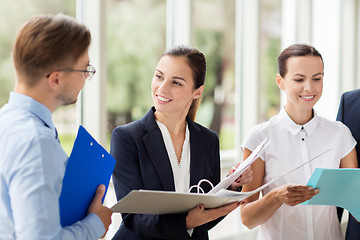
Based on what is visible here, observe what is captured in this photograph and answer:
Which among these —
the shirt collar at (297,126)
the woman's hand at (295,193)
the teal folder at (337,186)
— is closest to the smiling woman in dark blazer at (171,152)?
the woman's hand at (295,193)

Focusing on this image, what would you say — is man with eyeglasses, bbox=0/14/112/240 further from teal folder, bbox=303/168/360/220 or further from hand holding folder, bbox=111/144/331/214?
teal folder, bbox=303/168/360/220

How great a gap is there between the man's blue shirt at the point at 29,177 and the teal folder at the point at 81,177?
70 mm

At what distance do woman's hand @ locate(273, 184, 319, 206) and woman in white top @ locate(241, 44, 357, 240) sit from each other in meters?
0.18

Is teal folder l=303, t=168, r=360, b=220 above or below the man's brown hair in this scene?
below

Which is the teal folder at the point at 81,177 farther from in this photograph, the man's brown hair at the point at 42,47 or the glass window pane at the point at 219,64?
the glass window pane at the point at 219,64

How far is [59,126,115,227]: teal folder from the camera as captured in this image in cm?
126

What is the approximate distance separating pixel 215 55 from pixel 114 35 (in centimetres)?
144

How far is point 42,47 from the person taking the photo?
1.20 meters

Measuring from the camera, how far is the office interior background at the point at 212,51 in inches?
117

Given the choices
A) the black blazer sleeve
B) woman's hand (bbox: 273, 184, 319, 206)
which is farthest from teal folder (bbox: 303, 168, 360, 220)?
the black blazer sleeve

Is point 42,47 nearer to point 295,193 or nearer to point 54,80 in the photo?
point 54,80

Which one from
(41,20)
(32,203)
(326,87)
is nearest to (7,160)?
(32,203)

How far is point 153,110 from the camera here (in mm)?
1900

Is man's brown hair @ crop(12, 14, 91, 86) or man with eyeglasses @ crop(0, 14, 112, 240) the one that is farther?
man's brown hair @ crop(12, 14, 91, 86)
